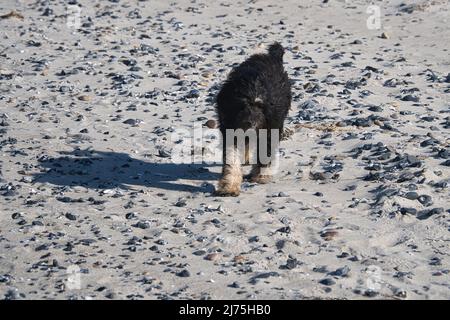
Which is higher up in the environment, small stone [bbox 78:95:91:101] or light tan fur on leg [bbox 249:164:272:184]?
small stone [bbox 78:95:91:101]

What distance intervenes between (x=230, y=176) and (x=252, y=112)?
2.61ft

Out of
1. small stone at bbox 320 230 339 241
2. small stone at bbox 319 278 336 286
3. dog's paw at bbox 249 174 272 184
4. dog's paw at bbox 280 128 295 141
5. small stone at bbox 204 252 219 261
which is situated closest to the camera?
small stone at bbox 319 278 336 286

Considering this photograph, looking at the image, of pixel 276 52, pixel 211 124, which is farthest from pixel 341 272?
pixel 211 124

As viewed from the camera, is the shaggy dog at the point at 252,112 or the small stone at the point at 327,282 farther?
the shaggy dog at the point at 252,112

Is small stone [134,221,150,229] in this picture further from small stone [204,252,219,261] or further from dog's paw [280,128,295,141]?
dog's paw [280,128,295,141]

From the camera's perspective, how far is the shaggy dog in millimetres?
9641

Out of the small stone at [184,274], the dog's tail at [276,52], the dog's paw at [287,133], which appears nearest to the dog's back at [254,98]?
the dog's tail at [276,52]

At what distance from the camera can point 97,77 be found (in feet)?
47.4

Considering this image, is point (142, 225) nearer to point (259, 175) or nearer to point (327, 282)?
point (259, 175)

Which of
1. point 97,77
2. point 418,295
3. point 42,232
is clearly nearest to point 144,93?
point 97,77

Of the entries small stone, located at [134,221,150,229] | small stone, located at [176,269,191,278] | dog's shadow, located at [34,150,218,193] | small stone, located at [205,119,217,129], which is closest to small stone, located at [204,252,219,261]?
small stone, located at [176,269,191,278]

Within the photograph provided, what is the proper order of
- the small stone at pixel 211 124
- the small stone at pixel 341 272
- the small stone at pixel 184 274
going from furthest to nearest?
1. the small stone at pixel 211 124
2. the small stone at pixel 184 274
3. the small stone at pixel 341 272

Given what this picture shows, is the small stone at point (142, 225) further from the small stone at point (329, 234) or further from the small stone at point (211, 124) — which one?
the small stone at point (211, 124)

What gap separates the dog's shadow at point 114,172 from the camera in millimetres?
10367
